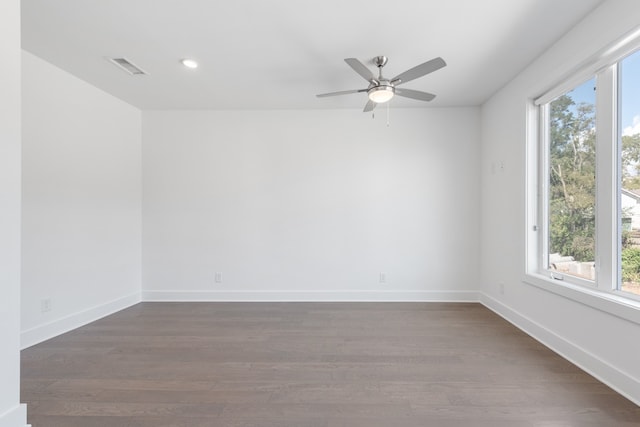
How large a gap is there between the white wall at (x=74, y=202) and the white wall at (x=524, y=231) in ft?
15.1

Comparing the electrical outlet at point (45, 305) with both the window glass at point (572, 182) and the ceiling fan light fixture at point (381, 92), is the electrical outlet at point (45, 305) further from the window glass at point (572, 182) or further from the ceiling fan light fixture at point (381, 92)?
the window glass at point (572, 182)

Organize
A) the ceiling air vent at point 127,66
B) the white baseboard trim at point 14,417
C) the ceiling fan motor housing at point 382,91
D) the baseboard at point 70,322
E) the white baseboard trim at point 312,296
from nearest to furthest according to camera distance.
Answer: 1. the white baseboard trim at point 14,417
2. the ceiling fan motor housing at point 382,91
3. the baseboard at point 70,322
4. the ceiling air vent at point 127,66
5. the white baseboard trim at point 312,296

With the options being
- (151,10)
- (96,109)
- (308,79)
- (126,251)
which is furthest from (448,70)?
(126,251)

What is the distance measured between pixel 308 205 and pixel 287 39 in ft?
6.93

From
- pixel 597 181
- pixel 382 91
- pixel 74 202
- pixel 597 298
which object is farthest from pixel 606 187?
pixel 74 202

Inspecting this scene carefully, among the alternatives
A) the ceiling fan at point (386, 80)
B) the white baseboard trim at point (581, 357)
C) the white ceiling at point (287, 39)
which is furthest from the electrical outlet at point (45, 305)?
the white baseboard trim at point (581, 357)

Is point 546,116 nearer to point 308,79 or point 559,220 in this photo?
point 559,220

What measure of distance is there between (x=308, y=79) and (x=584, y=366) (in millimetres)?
3447

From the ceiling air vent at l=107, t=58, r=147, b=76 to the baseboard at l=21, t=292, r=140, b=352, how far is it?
101 inches

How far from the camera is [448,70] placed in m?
2.95

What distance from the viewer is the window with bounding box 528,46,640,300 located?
2.01 meters

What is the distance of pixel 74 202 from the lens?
3.09 meters

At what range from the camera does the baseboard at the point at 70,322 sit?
2.65m

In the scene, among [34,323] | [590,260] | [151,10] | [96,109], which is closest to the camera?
[151,10]
